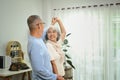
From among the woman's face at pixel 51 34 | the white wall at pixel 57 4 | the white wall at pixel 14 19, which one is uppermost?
the white wall at pixel 57 4

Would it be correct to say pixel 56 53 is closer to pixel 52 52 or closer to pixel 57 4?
pixel 52 52

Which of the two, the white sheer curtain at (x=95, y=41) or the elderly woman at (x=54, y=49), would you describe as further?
the white sheer curtain at (x=95, y=41)

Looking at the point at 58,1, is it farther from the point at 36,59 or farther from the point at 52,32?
the point at 36,59

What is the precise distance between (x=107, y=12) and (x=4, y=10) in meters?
2.19

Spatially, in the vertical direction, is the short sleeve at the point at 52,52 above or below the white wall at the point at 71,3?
below

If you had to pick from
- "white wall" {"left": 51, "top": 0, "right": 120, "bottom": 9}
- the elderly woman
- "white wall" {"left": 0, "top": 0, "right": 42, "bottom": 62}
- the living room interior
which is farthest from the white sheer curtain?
the elderly woman

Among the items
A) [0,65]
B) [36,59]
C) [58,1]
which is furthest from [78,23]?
[36,59]

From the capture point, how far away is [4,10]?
3.91m

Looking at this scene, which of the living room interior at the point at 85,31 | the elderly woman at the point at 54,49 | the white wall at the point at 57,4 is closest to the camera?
the elderly woman at the point at 54,49

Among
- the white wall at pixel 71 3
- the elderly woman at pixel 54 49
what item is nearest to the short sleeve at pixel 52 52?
the elderly woman at pixel 54 49

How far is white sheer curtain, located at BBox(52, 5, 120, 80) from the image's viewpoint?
4.14m

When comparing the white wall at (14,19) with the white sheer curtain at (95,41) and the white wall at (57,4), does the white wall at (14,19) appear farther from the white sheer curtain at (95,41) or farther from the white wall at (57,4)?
the white sheer curtain at (95,41)

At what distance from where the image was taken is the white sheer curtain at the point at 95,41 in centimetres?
414

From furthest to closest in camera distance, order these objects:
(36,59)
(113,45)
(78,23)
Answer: (78,23), (113,45), (36,59)
